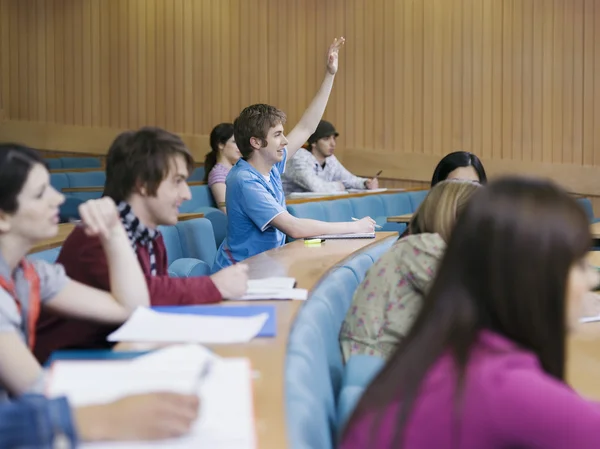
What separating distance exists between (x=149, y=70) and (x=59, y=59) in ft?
3.65

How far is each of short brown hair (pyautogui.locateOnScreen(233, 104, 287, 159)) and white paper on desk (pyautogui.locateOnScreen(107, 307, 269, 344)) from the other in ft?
5.89

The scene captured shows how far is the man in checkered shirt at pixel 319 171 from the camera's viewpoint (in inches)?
244

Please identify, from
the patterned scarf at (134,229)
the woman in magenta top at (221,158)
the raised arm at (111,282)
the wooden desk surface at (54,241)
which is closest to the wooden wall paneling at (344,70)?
the woman in magenta top at (221,158)

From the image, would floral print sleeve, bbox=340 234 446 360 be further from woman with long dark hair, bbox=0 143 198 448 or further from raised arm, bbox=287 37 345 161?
raised arm, bbox=287 37 345 161

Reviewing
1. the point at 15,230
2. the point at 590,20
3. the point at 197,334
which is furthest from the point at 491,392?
the point at 590,20

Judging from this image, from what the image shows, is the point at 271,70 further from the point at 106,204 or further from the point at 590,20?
the point at 106,204

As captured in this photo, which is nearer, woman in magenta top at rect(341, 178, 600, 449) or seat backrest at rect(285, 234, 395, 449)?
woman in magenta top at rect(341, 178, 600, 449)

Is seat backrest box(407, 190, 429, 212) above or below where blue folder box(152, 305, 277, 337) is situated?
below

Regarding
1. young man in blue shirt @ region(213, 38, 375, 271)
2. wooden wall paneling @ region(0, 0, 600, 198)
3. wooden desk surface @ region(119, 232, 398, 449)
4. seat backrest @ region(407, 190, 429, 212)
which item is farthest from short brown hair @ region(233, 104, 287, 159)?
wooden wall paneling @ region(0, 0, 600, 198)

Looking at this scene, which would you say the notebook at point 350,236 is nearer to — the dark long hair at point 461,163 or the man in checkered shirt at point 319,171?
the dark long hair at point 461,163

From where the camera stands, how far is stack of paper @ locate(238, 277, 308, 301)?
1.93 meters

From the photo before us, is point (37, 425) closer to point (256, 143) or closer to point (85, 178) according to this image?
point (256, 143)

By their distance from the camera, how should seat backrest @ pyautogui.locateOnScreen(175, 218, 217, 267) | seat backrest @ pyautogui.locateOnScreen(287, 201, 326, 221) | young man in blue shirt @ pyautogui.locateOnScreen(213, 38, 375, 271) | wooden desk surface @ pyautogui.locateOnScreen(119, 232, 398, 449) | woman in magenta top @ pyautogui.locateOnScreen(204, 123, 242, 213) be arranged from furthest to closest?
1. woman in magenta top @ pyautogui.locateOnScreen(204, 123, 242, 213)
2. seat backrest @ pyautogui.locateOnScreen(287, 201, 326, 221)
3. seat backrest @ pyautogui.locateOnScreen(175, 218, 217, 267)
4. young man in blue shirt @ pyautogui.locateOnScreen(213, 38, 375, 271)
5. wooden desk surface @ pyautogui.locateOnScreen(119, 232, 398, 449)

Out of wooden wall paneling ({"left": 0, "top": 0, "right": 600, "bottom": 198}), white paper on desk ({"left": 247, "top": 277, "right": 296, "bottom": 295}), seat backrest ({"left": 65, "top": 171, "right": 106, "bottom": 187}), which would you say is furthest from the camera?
wooden wall paneling ({"left": 0, "top": 0, "right": 600, "bottom": 198})
